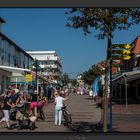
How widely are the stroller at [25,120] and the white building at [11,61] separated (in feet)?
5.43

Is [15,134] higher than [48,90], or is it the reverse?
[48,90]

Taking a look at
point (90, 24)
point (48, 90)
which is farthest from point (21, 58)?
point (48, 90)

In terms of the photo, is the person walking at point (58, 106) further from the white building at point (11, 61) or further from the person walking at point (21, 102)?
the white building at point (11, 61)

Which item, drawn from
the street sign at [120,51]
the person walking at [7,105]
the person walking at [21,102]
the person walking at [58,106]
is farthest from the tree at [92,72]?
the person walking at [7,105]

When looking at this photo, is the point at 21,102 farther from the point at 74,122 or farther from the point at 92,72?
the point at 92,72

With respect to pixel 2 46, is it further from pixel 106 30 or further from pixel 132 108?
pixel 132 108

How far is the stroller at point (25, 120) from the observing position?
1898 centimetres

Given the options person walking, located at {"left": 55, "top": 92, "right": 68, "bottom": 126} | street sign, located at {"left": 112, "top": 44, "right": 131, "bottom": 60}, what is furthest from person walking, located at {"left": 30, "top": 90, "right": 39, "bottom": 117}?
street sign, located at {"left": 112, "top": 44, "right": 131, "bottom": 60}

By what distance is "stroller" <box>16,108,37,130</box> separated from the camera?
19.0 m

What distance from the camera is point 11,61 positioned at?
18.7 meters

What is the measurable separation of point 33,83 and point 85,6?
855 centimetres

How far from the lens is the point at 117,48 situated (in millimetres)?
15664

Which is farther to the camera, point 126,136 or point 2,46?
point 2,46

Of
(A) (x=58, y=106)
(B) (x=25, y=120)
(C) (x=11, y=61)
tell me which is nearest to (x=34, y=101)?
(A) (x=58, y=106)
